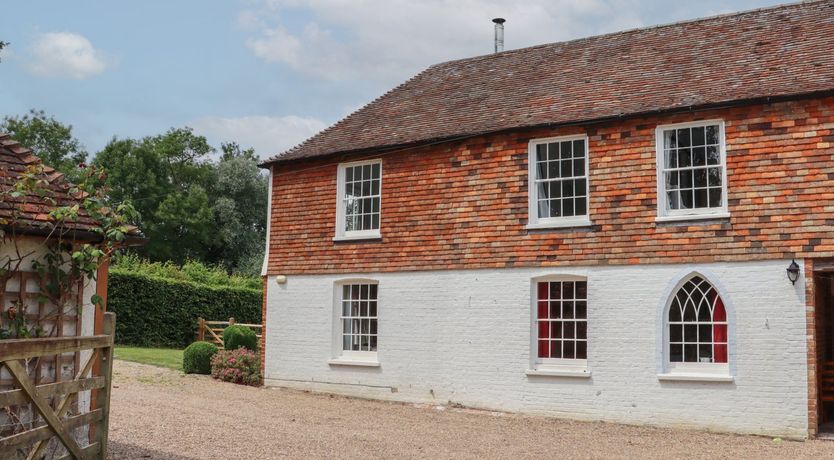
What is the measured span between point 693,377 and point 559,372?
2466 mm

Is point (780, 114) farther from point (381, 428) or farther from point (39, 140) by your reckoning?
point (39, 140)

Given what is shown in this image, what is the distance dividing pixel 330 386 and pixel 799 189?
1034 cm

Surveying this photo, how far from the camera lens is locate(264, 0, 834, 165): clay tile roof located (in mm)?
15555

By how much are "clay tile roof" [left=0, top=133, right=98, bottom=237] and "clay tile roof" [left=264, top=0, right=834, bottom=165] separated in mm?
8655

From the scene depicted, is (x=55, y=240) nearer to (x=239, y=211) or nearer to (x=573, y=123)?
(x=573, y=123)

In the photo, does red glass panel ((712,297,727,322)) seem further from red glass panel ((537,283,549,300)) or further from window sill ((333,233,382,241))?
window sill ((333,233,382,241))

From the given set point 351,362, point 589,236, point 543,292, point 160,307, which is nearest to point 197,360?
point 351,362

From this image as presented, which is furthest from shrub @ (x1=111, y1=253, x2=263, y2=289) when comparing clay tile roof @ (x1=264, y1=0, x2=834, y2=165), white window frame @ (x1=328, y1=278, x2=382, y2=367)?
clay tile roof @ (x1=264, y1=0, x2=834, y2=165)

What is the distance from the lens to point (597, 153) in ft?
53.2

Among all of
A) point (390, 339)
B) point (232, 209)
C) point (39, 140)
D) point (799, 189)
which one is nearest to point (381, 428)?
point (390, 339)

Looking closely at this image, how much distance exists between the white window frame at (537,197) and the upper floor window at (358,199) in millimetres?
3668

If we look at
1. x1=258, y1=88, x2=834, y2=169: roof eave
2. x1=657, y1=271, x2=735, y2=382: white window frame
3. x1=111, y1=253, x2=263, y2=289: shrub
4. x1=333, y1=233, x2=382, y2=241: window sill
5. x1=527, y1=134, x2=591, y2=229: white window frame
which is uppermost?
x1=258, y1=88, x2=834, y2=169: roof eave

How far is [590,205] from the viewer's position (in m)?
16.1

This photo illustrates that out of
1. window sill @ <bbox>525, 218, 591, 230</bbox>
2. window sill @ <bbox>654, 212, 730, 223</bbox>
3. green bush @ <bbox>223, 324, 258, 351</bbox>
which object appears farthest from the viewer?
green bush @ <bbox>223, 324, 258, 351</bbox>
